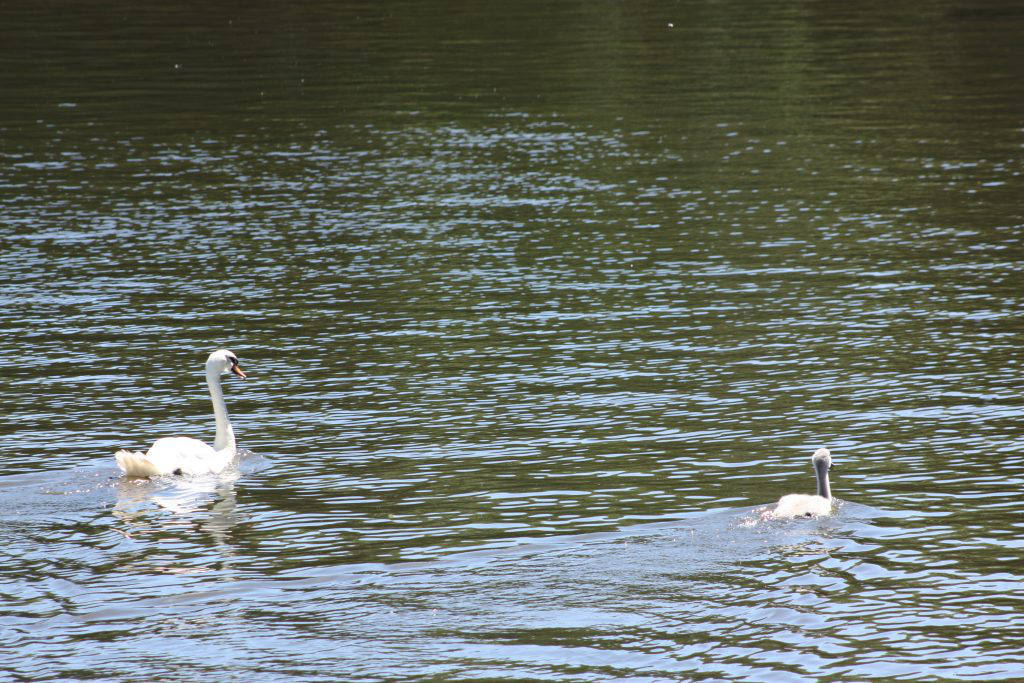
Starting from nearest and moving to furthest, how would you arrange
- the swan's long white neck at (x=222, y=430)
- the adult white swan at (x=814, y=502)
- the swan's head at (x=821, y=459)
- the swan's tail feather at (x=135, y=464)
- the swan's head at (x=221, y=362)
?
the adult white swan at (x=814, y=502), the swan's head at (x=821, y=459), the swan's tail feather at (x=135, y=464), the swan's long white neck at (x=222, y=430), the swan's head at (x=221, y=362)

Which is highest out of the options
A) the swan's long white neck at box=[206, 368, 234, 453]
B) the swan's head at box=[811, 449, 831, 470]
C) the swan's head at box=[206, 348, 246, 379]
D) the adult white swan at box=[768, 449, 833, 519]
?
the swan's head at box=[206, 348, 246, 379]

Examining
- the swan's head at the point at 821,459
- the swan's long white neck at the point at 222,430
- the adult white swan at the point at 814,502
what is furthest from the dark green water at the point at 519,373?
the swan's head at the point at 821,459

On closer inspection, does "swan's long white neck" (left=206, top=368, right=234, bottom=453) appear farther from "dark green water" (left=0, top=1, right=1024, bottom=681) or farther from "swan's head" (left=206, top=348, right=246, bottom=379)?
"swan's head" (left=206, top=348, right=246, bottom=379)

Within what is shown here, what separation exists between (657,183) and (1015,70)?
2127 centimetres

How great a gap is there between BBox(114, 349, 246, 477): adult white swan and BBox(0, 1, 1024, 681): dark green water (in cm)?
23

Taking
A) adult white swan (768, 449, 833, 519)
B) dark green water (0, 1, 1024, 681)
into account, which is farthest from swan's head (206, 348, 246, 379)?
adult white swan (768, 449, 833, 519)

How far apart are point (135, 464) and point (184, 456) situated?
65 cm

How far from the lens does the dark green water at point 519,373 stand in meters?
14.8

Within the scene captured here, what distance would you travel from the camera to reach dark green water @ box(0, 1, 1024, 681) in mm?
14820

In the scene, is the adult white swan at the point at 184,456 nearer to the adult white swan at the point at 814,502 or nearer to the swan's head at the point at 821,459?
the adult white swan at the point at 814,502

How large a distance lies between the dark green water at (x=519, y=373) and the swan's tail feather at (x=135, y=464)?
0.65 ft

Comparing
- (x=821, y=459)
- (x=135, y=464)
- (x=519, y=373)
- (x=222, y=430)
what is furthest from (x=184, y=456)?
(x=821, y=459)

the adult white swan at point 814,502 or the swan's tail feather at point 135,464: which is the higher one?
the swan's tail feather at point 135,464

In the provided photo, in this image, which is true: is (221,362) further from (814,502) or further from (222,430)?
(814,502)
